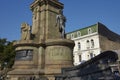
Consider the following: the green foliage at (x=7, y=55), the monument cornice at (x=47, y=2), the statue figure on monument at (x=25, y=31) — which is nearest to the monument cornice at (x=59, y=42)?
the statue figure on monument at (x=25, y=31)

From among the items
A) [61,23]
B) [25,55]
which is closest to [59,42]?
[61,23]

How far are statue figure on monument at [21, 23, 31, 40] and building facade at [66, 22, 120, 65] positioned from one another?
31678mm

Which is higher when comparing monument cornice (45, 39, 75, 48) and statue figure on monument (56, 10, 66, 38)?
statue figure on monument (56, 10, 66, 38)

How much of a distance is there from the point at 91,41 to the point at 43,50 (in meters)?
32.6

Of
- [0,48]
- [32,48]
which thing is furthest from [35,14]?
[0,48]

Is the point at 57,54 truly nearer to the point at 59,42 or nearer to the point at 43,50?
the point at 59,42

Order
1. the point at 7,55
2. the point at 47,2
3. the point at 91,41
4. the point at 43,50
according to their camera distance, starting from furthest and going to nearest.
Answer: the point at 91,41
the point at 7,55
the point at 47,2
the point at 43,50

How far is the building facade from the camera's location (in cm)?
4742

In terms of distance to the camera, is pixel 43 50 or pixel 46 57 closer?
pixel 46 57

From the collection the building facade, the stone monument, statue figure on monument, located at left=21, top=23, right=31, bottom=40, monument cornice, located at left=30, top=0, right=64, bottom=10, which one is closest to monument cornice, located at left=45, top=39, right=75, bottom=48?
the stone monument

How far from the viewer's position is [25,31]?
17484 mm

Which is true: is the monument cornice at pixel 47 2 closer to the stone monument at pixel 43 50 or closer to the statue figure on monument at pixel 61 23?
the stone monument at pixel 43 50

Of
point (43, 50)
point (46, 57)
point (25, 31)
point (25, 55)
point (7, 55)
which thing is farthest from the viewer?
point (7, 55)

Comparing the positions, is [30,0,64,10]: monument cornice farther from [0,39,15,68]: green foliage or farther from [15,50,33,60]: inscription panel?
[0,39,15,68]: green foliage
